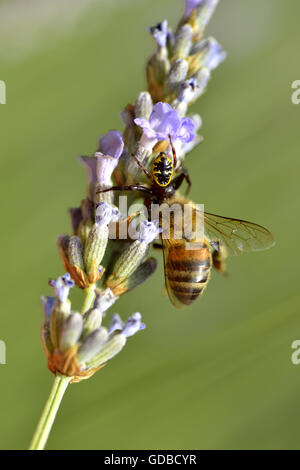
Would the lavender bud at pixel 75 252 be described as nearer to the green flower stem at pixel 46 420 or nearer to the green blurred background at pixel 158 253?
the green flower stem at pixel 46 420

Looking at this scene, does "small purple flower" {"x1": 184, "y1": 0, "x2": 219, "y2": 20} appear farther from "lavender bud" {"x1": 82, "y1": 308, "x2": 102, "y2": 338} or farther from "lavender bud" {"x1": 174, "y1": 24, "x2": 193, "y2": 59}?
"lavender bud" {"x1": 82, "y1": 308, "x2": 102, "y2": 338}

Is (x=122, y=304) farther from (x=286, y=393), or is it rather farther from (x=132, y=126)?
(x=132, y=126)

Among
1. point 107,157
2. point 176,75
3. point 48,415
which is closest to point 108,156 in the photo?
point 107,157

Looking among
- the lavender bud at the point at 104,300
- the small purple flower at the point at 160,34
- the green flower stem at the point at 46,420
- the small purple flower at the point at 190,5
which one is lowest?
the green flower stem at the point at 46,420

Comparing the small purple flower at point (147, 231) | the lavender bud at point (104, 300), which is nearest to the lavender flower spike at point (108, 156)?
the small purple flower at point (147, 231)

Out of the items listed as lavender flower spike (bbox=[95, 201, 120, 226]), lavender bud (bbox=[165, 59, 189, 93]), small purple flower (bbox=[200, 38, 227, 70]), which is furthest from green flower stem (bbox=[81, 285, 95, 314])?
small purple flower (bbox=[200, 38, 227, 70])

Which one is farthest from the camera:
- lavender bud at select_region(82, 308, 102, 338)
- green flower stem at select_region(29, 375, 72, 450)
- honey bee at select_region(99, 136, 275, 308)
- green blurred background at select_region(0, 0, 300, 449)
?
green blurred background at select_region(0, 0, 300, 449)

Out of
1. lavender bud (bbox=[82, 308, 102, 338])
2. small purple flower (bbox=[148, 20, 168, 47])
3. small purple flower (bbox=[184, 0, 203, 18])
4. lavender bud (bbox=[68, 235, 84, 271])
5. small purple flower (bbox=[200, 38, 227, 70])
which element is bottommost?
lavender bud (bbox=[82, 308, 102, 338])

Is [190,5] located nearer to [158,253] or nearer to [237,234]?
[237,234]

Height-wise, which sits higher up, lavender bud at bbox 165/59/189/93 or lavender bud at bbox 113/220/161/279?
lavender bud at bbox 165/59/189/93
